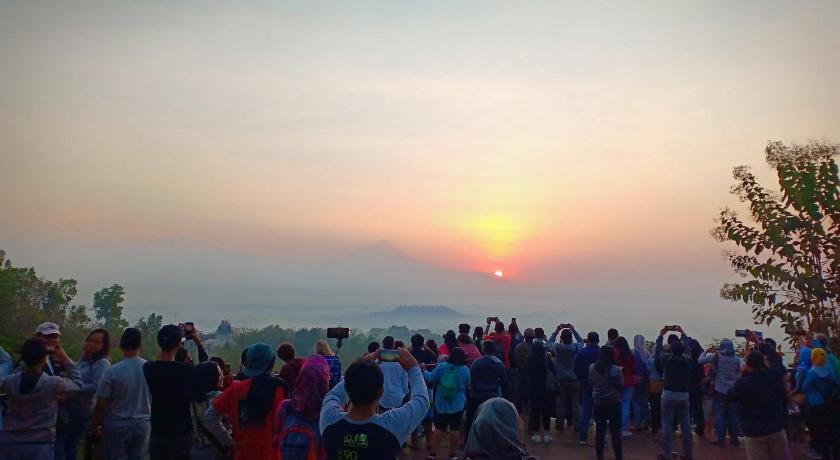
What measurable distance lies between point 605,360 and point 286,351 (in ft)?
16.9

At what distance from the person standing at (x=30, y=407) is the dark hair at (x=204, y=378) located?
1398 millimetres

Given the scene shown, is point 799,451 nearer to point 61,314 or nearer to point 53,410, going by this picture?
point 53,410

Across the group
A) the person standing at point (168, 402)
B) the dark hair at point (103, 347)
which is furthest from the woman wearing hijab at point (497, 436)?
the dark hair at point (103, 347)

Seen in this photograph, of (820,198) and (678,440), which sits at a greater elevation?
(820,198)

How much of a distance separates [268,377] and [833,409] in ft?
31.1

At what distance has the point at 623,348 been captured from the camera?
12445 mm

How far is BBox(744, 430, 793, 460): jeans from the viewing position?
8148mm

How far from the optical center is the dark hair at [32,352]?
20.7 feet

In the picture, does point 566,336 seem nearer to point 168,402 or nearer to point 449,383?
point 449,383

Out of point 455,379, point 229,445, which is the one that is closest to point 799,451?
point 455,379

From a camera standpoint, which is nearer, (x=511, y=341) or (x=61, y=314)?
(x=511, y=341)

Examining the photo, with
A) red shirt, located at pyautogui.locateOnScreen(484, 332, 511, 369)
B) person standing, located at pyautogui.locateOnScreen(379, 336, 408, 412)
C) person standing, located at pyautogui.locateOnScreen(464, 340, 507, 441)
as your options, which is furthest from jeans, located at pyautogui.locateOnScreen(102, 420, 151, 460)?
red shirt, located at pyautogui.locateOnScreen(484, 332, 511, 369)

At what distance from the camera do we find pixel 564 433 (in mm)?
13773

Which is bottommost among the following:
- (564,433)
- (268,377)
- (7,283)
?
(564,433)
